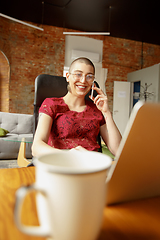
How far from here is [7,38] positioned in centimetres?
600

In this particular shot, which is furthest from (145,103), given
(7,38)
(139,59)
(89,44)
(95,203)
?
(139,59)

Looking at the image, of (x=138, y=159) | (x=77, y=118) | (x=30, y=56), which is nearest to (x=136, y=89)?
(x=30, y=56)

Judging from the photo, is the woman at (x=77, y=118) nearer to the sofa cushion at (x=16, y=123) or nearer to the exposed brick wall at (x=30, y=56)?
the sofa cushion at (x=16, y=123)

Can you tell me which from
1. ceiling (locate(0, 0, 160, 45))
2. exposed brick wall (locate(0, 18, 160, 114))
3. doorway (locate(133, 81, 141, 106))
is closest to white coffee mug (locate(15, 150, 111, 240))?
ceiling (locate(0, 0, 160, 45))

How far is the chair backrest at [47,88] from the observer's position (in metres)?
1.48

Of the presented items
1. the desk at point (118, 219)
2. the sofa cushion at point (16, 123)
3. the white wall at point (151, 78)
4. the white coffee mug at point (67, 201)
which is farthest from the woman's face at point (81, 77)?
Result: the white wall at point (151, 78)

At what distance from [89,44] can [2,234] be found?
7207 millimetres

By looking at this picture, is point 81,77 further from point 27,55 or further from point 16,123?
point 27,55

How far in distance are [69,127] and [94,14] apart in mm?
5370

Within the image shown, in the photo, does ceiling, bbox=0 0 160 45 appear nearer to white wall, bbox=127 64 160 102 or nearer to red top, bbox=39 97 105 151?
white wall, bbox=127 64 160 102

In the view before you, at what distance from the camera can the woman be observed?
1227 mm

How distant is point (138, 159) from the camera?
375 millimetres

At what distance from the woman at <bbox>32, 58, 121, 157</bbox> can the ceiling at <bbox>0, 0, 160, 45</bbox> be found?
456 centimetres

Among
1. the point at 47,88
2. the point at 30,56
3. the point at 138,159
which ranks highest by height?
the point at 30,56
